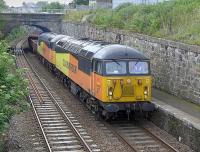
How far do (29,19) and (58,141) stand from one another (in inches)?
1605

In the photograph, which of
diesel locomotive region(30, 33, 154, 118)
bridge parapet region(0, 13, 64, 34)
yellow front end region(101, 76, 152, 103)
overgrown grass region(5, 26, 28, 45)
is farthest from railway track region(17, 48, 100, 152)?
overgrown grass region(5, 26, 28, 45)

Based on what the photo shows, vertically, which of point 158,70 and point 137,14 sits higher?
point 137,14

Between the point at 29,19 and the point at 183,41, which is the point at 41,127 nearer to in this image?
the point at 183,41

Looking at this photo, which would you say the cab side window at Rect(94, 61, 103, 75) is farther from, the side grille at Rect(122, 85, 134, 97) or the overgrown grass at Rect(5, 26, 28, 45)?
the overgrown grass at Rect(5, 26, 28, 45)

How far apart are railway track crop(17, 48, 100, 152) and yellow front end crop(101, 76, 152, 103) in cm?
164

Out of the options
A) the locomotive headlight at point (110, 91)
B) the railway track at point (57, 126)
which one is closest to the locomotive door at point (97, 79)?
the locomotive headlight at point (110, 91)

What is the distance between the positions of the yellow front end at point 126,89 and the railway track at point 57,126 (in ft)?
5.38

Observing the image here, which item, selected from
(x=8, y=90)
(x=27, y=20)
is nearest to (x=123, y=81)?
(x=8, y=90)

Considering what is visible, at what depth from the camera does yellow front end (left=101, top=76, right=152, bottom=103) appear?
1645 cm

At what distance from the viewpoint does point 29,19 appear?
54.2m

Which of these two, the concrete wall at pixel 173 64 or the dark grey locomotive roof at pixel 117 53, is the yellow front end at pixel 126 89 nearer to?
the dark grey locomotive roof at pixel 117 53

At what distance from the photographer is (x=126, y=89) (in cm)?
1664

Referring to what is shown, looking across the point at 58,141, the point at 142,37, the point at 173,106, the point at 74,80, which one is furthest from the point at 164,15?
the point at 58,141

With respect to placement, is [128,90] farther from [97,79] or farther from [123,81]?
[97,79]
